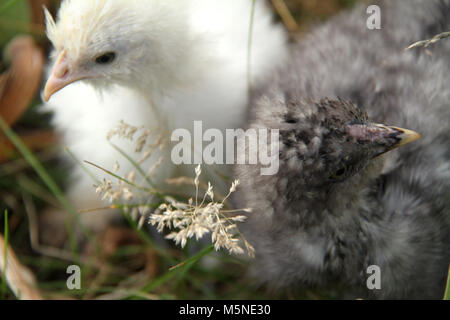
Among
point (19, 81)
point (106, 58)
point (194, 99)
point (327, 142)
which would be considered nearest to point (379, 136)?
point (327, 142)

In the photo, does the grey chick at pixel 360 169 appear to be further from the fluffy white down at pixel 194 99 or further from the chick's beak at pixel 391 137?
the fluffy white down at pixel 194 99

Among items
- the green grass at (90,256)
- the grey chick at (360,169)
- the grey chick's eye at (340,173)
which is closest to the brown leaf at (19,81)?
the green grass at (90,256)

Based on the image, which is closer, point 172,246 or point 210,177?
point 210,177

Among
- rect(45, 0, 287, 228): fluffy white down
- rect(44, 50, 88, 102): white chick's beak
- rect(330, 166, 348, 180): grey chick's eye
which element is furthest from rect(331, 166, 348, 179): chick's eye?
rect(44, 50, 88, 102): white chick's beak

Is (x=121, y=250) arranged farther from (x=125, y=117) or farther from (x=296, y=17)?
(x=296, y=17)

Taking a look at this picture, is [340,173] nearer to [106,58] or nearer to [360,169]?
[360,169]

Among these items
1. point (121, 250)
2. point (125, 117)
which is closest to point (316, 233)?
point (125, 117)
